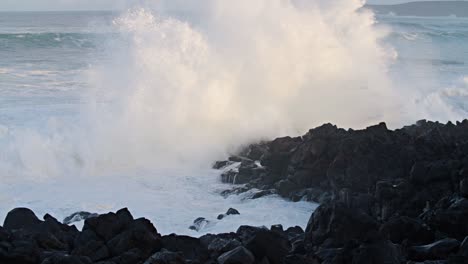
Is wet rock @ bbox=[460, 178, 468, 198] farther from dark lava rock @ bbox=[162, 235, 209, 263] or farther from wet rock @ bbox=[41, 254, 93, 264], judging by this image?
wet rock @ bbox=[41, 254, 93, 264]

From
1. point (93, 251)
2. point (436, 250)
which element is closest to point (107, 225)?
point (93, 251)

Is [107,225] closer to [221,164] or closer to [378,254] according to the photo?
[378,254]

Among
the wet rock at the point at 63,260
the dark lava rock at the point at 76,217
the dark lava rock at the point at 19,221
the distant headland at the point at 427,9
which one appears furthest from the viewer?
the distant headland at the point at 427,9

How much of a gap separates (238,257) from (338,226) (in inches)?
60.6

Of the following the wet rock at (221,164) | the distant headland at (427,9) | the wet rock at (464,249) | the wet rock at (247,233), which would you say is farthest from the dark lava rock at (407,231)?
the distant headland at (427,9)

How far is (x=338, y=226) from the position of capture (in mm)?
7980

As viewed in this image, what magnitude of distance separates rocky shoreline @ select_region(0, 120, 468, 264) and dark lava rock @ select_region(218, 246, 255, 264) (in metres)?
0.01

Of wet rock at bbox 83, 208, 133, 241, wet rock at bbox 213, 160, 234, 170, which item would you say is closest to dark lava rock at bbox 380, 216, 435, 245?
wet rock at bbox 83, 208, 133, 241

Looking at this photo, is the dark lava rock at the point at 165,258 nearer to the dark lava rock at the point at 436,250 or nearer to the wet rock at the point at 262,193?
the dark lava rock at the point at 436,250

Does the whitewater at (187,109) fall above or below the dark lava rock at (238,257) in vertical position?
above

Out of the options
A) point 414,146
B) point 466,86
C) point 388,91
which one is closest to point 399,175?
point 414,146

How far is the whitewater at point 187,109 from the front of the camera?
12.3 m

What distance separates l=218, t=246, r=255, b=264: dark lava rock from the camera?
7.03 meters

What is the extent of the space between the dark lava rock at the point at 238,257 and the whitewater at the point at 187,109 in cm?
308
